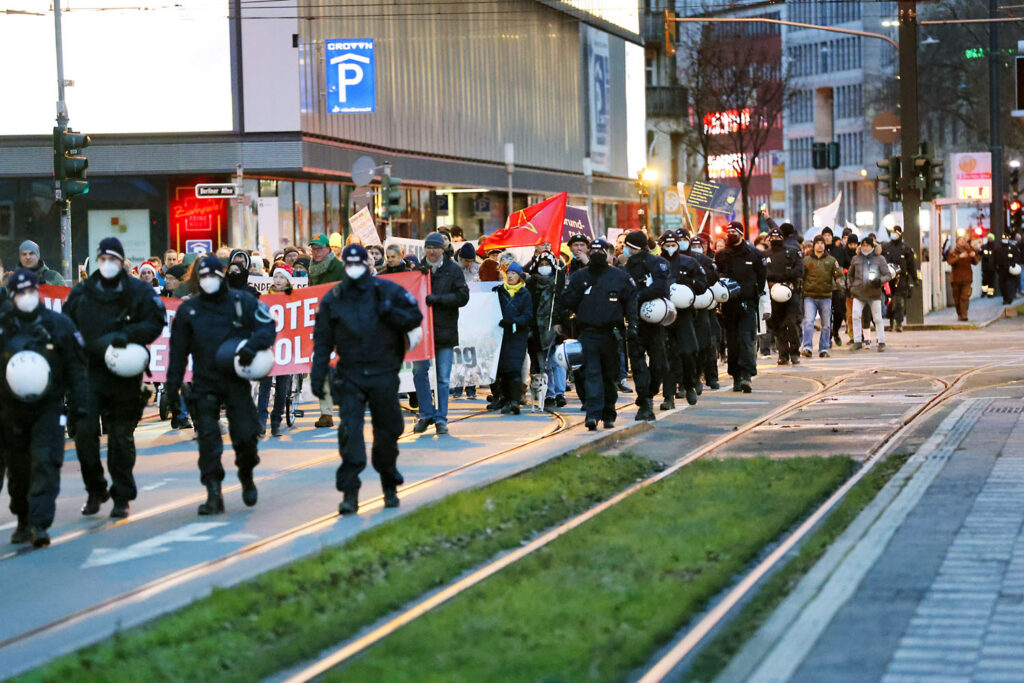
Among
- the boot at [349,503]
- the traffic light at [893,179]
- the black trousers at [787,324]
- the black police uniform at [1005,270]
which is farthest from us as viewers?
the black police uniform at [1005,270]

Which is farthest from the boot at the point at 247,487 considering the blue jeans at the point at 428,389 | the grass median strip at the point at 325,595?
the blue jeans at the point at 428,389

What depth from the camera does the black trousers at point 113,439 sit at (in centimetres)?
1225

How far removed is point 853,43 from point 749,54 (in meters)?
69.6

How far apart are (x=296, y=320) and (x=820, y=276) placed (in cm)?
1157

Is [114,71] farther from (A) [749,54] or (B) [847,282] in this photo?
(A) [749,54]

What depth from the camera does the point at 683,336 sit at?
755 inches

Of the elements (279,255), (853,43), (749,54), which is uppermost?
(853,43)

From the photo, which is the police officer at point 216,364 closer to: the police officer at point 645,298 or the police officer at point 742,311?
the police officer at point 645,298

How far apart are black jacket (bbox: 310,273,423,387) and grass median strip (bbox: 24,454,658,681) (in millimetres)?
1072

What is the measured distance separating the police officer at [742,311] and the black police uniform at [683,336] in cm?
151

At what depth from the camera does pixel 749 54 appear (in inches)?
3189

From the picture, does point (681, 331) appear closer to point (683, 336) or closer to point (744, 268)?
point (683, 336)

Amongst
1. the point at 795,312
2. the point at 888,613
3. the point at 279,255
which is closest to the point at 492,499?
the point at 888,613

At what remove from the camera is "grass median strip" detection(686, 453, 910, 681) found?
291 inches
